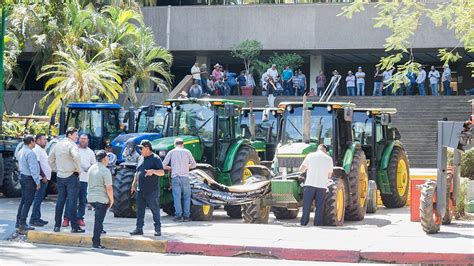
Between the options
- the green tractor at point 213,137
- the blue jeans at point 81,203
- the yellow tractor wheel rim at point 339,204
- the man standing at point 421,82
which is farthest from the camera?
the man standing at point 421,82

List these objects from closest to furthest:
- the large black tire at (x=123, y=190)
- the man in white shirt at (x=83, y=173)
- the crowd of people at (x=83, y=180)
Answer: the crowd of people at (x=83, y=180) < the man in white shirt at (x=83, y=173) < the large black tire at (x=123, y=190)

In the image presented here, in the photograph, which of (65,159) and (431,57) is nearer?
(65,159)

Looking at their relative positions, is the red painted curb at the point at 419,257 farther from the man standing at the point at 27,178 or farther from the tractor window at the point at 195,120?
the tractor window at the point at 195,120

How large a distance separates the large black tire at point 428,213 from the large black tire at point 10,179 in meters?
13.4

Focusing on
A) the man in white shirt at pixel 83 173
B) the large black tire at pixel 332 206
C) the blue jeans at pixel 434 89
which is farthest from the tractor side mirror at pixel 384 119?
the blue jeans at pixel 434 89

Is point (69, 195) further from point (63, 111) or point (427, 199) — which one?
point (63, 111)

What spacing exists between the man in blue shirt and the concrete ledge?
0.61 metres

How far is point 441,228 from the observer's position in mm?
18406

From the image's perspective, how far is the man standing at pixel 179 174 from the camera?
782 inches

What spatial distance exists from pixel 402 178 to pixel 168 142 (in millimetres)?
7047

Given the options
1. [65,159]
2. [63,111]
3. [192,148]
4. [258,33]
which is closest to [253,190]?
[192,148]

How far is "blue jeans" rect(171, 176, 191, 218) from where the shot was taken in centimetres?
1988

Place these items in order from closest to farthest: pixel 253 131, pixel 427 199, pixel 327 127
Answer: pixel 427 199, pixel 327 127, pixel 253 131

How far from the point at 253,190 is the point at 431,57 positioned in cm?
3394
